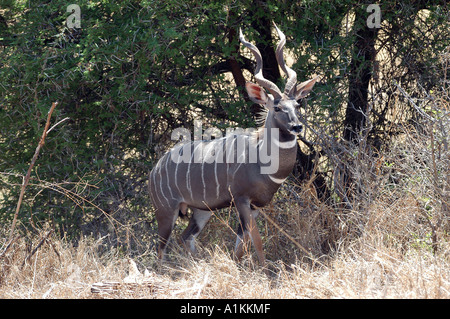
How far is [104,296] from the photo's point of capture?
345 cm

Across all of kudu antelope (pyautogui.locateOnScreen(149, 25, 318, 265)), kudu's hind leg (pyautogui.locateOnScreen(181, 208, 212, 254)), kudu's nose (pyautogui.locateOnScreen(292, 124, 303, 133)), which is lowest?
kudu's hind leg (pyautogui.locateOnScreen(181, 208, 212, 254))

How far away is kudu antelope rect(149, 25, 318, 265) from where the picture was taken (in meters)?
4.11

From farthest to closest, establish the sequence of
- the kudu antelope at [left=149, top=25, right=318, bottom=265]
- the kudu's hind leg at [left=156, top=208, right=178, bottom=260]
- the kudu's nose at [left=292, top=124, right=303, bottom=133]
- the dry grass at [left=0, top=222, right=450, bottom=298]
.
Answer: the kudu's hind leg at [left=156, top=208, right=178, bottom=260] < the kudu antelope at [left=149, top=25, right=318, bottom=265] < the kudu's nose at [left=292, top=124, right=303, bottom=133] < the dry grass at [left=0, top=222, right=450, bottom=298]

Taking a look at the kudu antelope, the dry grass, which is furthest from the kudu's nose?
the dry grass

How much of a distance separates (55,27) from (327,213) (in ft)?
9.27

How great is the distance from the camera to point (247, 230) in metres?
4.14

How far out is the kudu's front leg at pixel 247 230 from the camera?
411 centimetres

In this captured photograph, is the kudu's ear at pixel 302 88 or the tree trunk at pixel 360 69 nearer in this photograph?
the kudu's ear at pixel 302 88

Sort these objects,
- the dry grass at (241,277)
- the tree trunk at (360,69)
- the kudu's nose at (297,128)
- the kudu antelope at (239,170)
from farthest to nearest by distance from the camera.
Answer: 1. the tree trunk at (360,69)
2. the kudu antelope at (239,170)
3. the kudu's nose at (297,128)
4. the dry grass at (241,277)

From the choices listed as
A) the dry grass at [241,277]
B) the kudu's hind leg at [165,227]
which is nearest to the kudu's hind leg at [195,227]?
the kudu's hind leg at [165,227]

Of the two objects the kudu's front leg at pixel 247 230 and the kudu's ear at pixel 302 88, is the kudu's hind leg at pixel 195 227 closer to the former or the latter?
the kudu's front leg at pixel 247 230

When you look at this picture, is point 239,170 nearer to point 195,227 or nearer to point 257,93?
point 257,93

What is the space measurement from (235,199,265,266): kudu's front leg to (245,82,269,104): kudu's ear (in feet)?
2.29

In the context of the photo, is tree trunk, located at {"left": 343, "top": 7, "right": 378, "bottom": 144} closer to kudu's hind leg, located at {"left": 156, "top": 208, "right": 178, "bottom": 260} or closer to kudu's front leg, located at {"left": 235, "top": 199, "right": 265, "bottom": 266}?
kudu's front leg, located at {"left": 235, "top": 199, "right": 265, "bottom": 266}
